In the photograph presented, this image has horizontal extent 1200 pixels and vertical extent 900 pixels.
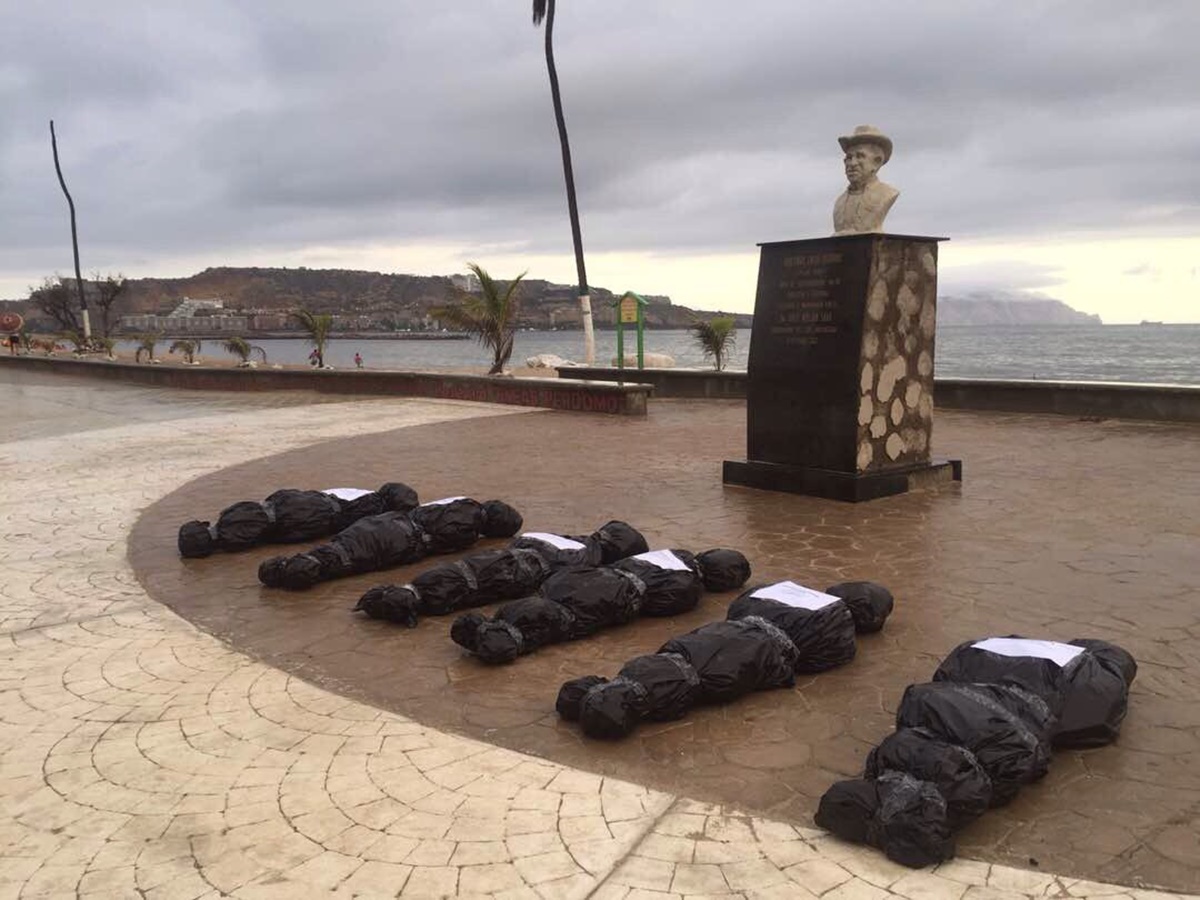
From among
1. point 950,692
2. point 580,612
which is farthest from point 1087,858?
point 580,612

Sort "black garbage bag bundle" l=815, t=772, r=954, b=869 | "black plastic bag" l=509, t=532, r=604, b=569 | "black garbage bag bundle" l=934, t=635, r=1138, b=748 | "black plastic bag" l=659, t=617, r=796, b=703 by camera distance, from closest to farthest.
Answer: "black garbage bag bundle" l=815, t=772, r=954, b=869 < "black garbage bag bundle" l=934, t=635, r=1138, b=748 < "black plastic bag" l=659, t=617, r=796, b=703 < "black plastic bag" l=509, t=532, r=604, b=569

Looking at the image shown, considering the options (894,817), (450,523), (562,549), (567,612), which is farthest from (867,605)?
(450,523)

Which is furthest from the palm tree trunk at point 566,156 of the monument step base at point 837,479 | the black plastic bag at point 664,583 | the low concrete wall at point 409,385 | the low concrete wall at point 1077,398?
the black plastic bag at point 664,583

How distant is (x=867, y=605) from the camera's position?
5016 mm

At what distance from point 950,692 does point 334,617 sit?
3.65 metres

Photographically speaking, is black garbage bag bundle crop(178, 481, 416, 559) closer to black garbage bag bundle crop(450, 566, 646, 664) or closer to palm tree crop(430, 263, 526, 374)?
black garbage bag bundle crop(450, 566, 646, 664)

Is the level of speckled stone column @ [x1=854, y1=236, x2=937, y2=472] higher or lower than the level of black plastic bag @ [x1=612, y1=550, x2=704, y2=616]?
higher

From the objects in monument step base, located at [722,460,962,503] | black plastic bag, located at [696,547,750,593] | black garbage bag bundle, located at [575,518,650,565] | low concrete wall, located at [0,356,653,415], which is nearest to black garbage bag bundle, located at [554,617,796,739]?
black plastic bag, located at [696,547,750,593]

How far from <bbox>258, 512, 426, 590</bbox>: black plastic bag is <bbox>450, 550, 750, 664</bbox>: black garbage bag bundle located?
5.56ft

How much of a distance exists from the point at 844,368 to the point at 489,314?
1522 cm

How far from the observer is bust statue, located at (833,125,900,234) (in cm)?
899

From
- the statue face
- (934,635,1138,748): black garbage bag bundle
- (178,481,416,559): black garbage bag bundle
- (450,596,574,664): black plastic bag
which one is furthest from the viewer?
the statue face

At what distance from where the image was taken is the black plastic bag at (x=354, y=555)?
6.26 metres

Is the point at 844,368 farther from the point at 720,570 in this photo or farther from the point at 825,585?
the point at 720,570
